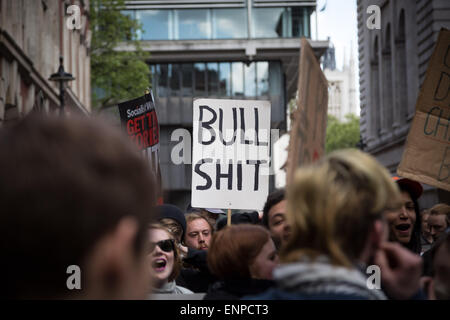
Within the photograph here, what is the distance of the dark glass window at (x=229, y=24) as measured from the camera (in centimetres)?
4062

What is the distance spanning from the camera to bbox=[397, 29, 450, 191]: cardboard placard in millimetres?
5539

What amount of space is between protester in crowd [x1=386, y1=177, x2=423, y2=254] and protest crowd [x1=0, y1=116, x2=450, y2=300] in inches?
53.9

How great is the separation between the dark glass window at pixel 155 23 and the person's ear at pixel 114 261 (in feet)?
131

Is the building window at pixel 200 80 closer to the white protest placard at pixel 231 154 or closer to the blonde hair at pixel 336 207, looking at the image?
the white protest placard at pixel 231 154

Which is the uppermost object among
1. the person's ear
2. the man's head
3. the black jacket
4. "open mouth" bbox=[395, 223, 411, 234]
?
the person's ear

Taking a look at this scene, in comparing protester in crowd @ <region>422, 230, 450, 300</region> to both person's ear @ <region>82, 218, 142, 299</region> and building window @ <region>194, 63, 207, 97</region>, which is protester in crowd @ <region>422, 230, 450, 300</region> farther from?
building window @ <region>194, 63, 207, 97</region>

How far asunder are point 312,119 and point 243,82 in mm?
36239

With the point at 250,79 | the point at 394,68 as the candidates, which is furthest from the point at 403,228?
the point at 250,79

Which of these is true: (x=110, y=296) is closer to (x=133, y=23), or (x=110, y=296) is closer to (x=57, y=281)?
(x=57, y=281)

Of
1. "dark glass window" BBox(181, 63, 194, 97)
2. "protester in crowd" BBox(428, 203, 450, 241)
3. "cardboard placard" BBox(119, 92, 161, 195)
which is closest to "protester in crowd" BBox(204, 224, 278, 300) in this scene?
"protester in crowd" BBox(428, 203, 450, 241)

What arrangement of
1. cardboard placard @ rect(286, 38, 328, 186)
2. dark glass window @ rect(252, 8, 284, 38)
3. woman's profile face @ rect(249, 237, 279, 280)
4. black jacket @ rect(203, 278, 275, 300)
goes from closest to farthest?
1. black jacket @ rect(203, 278, 275, 300)
2. woman's profile face @ rect(249, 237, 279, 280)
3. cardboard placard @ rect(286, 38, 328, 186)
4. dark glass window @ rect(252, 8, 284, 38)

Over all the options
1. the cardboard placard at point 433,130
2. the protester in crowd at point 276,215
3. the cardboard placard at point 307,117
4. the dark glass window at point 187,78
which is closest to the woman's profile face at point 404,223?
the cardboard placard at point 433,130

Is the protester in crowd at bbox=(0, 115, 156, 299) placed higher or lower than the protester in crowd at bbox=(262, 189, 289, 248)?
higher
